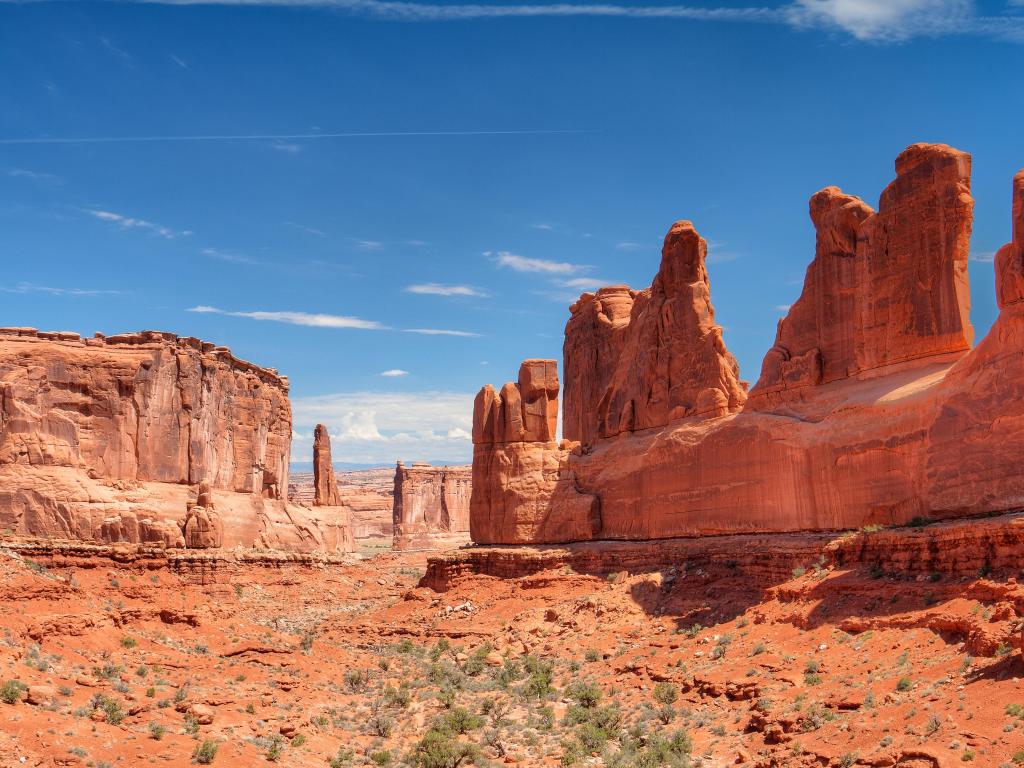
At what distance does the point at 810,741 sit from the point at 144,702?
11.7m

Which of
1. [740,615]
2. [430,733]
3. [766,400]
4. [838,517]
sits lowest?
[430,733]

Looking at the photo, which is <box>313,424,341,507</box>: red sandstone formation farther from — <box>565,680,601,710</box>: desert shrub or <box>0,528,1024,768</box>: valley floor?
<box>565,680,601,710</box>: desert shrub

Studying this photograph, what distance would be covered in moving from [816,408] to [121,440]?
27287 millimetres

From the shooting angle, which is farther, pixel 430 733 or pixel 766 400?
pixel 766 400

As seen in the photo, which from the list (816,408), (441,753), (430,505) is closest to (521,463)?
(816,408)

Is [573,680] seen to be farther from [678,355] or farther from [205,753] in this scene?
[678,355]

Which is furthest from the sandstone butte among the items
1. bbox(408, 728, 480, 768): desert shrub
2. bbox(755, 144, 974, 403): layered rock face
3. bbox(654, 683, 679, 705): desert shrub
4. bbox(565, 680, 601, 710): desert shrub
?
bbox(408, 728, 480, 768): desert shrub

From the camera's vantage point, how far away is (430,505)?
96.4 m

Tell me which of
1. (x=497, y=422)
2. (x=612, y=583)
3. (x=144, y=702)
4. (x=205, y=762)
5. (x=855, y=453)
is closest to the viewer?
(x=205, y=762)

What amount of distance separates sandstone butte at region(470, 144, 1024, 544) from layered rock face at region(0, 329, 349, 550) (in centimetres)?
1235

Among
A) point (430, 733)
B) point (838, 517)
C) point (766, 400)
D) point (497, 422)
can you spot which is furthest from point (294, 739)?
point (497, 422)

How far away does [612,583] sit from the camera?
32.6m

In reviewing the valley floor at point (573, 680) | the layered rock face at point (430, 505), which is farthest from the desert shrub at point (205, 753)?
the layered rock face at point (430, 505)

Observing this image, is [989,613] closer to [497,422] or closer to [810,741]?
[810,741]
